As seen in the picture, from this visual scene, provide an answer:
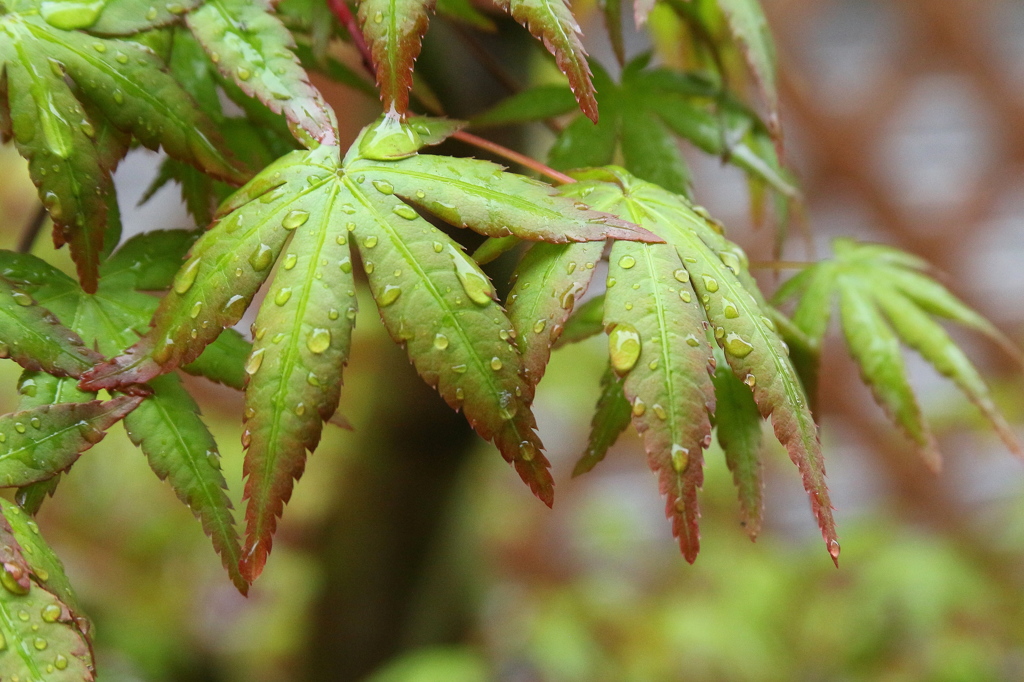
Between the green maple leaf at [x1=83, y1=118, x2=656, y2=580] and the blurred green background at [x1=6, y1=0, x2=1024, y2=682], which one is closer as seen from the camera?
the green maple leaf at [x1=83, y1=118, x2=656, y2=580]

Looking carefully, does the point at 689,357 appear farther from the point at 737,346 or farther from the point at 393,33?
the point at 393,33

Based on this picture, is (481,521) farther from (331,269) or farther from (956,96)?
(956,96)

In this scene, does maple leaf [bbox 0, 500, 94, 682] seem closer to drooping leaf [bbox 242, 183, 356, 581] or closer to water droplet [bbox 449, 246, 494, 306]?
drooping leaf [bbox 242, 183, 356, 581]

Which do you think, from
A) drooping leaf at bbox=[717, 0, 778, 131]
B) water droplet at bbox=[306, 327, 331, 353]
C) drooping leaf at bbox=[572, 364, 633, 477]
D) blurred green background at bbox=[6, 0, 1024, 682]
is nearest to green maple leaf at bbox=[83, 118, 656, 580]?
water droplet at bbox=[306, 327, 331, 353]

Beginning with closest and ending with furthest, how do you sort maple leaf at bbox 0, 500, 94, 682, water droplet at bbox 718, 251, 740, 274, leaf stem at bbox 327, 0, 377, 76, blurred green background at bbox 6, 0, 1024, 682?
maple leaf at bbox 0, 500, 94, 682 → water droplet at bbox 718, 251, 740, 274 → leaf stem at bbox 327, 0, 377, 76 → blurred green background at bbox 6, 0, 1024, 682

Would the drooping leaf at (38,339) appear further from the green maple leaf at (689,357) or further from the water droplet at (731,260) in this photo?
the water droplet at (731,260)

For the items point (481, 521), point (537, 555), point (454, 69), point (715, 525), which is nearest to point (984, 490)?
point (715, 525)

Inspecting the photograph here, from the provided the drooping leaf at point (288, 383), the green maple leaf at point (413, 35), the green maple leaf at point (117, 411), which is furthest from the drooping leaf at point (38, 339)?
the green maple leaf at point (413, 35)
